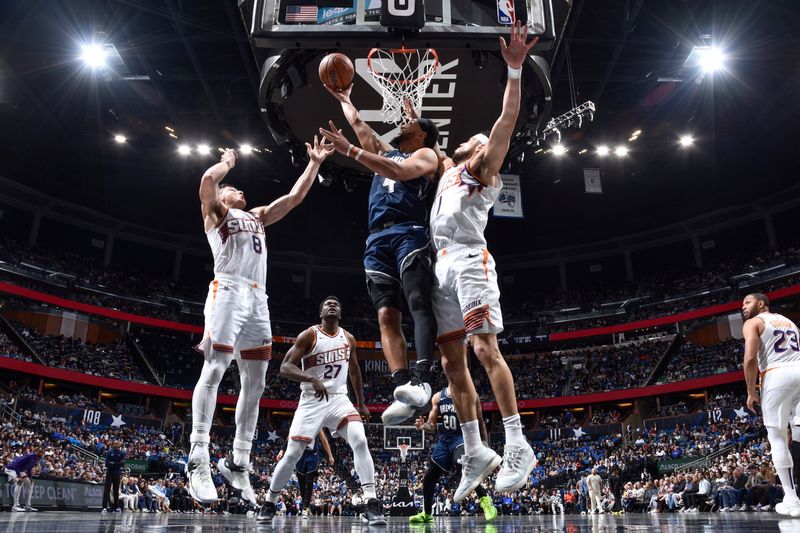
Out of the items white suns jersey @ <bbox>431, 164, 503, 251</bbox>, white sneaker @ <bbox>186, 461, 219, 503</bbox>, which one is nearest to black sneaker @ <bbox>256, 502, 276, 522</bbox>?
white sneaker @ <bbox>186, 461, 219, 503</bbox>

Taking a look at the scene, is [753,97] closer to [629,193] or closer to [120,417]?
[629,193]

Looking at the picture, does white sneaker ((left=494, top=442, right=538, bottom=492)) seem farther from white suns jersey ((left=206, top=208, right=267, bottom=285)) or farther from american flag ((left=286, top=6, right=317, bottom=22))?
american flag ((left=286, top=6, right=317, bottom=22))

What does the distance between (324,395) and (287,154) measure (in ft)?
63.7

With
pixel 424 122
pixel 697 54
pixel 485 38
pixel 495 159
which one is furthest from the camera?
pixel 697 54

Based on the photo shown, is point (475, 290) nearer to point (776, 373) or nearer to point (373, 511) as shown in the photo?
point (373, 511)

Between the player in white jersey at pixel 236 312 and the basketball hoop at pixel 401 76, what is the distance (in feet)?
8.89

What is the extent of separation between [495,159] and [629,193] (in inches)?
1135

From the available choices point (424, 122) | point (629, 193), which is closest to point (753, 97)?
point (629, 193)

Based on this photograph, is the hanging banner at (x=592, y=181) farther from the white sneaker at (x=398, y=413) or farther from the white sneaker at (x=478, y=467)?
the white sneaker at (x=398, y=413)

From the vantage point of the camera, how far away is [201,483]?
4.56m

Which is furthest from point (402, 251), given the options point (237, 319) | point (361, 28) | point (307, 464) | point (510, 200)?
point (510, 200)

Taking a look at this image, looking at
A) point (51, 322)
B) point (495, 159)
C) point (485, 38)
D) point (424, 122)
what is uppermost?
point (51, 322)

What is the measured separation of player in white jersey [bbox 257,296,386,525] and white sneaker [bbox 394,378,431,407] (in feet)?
6.59

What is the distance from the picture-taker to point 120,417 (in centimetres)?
2586
